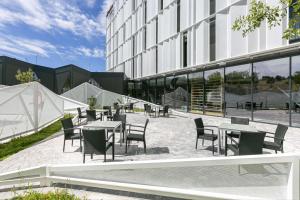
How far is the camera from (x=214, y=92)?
1598cm

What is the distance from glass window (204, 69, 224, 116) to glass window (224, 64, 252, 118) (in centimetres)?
55

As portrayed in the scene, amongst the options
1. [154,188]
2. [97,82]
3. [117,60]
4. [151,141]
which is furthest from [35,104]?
[117,60]

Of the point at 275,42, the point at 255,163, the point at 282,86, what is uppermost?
the point at 275,42

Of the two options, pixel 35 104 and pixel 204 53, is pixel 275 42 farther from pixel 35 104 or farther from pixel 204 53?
pixel 35 104

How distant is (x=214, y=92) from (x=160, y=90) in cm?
901

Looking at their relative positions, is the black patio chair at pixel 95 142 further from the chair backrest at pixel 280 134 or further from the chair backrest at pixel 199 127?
the chair backrest at pixel 280 134

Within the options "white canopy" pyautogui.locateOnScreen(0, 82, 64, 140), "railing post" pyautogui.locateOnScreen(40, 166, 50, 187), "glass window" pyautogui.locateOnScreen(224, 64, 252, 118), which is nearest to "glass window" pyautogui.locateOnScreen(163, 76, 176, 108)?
"glass window" pyautogui.locateOnScreen(224, 64, 252, 118)

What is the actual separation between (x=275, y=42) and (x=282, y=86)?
7.44 ft

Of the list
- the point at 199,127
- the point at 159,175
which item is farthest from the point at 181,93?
the point at 159,175

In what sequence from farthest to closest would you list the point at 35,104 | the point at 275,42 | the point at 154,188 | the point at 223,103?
1. the point at 223,103
2. the point at 275,42
3. the point at 35,104
4. the point at 154,188

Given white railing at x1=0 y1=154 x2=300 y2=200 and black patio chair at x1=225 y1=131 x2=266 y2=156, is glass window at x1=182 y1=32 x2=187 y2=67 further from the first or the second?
white railing at x1=0 y1=154 x2=300 y2=200

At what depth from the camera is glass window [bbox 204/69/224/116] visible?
600 inches

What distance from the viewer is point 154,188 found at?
318 cm

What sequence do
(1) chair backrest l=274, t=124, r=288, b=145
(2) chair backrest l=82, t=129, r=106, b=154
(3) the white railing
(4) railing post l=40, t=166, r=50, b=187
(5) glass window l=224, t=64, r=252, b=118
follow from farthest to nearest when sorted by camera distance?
(5) glass window l=224, t=64, r=252, b=118 → (1) chair backrest l=274, t=124, r=288, b=145 → (2) chair backrest l=82, t=129, r=106, b=154 → (4) railing post l=40, t=166, r=50, b=187 → (3) the white railing
